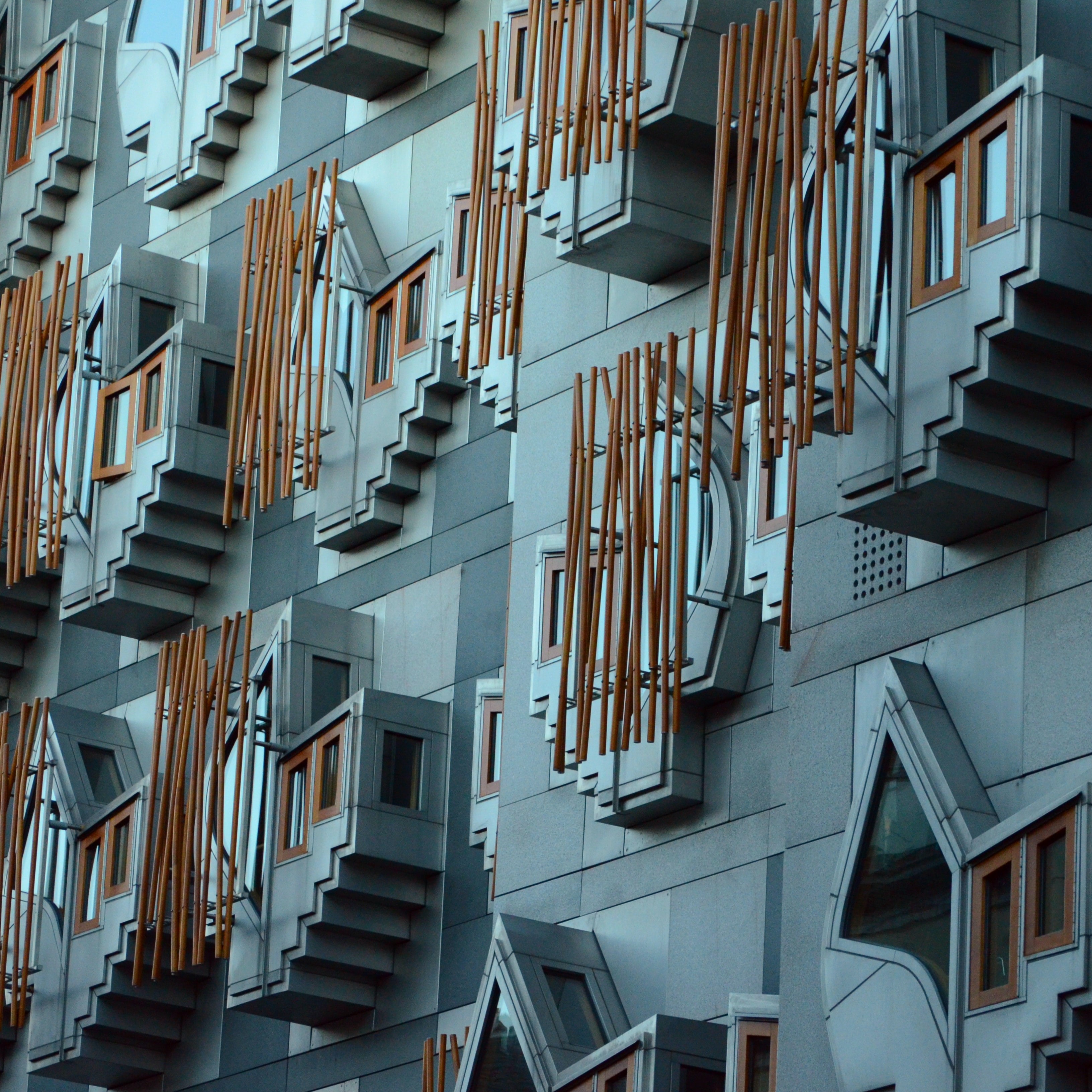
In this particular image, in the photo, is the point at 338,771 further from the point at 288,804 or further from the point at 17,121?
the point at 17,121

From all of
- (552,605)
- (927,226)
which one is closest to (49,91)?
(552,605)

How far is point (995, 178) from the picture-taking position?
1317 cm

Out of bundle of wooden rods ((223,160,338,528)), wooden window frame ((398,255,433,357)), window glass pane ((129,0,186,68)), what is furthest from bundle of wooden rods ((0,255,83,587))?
wooden window frame ((398,255,433,357))

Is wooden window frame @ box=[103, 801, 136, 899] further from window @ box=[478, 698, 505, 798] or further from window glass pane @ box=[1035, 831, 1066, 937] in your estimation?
window glass pane @ box=[1035, 831, 1066, 937]

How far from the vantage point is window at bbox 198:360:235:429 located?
25234 mm

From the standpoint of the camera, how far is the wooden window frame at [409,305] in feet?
74.2

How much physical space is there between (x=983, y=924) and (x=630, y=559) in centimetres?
498

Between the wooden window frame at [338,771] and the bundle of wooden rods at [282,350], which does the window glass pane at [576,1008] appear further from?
the bundle of wooden rods at [282,350]

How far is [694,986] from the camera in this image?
16.5 meters

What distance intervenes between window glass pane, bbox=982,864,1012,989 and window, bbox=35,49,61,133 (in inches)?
832

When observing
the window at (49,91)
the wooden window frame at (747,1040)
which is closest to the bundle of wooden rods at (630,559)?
the wooden window frame at (747,1040)

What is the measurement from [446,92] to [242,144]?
393cm

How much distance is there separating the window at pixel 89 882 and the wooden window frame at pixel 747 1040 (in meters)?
10.9

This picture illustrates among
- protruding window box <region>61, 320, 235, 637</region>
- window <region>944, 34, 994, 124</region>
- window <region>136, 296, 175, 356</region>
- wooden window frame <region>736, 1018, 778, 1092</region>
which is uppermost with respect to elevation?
window <region>136, 296, 175, 356</region>
